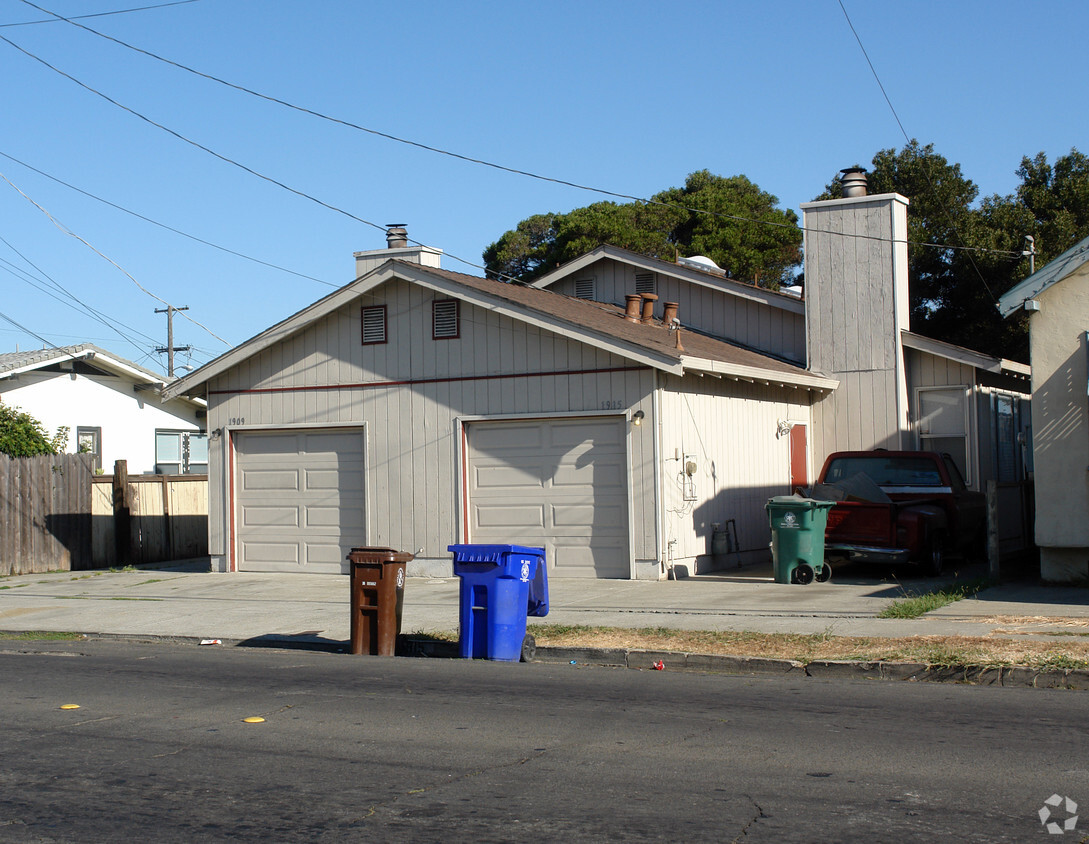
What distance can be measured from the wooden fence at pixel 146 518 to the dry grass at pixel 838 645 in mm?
12990

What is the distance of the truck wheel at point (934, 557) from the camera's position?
16166 mm

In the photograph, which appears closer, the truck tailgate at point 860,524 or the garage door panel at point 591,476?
the truck tailgate at point 860,524

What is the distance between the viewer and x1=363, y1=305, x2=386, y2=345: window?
18922 mm

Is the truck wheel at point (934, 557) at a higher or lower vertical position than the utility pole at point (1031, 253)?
lower

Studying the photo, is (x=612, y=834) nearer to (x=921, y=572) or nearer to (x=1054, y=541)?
(x=1054, y=541)

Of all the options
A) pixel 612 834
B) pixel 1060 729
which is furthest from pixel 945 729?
pixel 612 834

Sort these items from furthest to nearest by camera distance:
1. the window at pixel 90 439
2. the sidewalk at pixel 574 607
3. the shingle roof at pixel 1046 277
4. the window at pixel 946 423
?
1. the window at pixel 90 439
2. the window at pixel 946 423
3. the shingle roof at pixel 1046 277
4. the sidewalk at pixel 574 607

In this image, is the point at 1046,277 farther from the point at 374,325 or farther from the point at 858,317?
the point at 374,325

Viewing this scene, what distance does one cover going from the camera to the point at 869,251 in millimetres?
21250

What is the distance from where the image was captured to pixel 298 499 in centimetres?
1947

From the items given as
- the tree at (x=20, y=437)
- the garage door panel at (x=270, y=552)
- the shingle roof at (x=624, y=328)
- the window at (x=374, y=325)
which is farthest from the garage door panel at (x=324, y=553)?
the tree at (x=20, y=437)

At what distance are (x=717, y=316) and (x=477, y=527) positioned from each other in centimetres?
824

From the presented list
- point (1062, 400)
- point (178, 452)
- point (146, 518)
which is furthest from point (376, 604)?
point (178, 452)

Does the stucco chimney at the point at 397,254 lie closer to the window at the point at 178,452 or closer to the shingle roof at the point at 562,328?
the shingle roof at the point at 562,328
